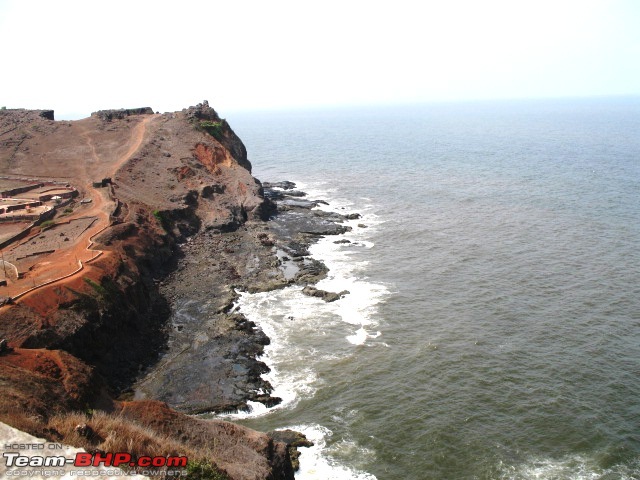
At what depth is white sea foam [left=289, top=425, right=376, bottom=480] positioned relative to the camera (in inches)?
1138

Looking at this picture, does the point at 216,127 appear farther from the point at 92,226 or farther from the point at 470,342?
the point at 470,342

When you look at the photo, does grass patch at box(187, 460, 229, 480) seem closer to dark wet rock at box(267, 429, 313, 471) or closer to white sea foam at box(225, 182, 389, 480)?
white sea foam at box(225, 182, 389, 480)

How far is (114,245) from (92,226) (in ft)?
19.8

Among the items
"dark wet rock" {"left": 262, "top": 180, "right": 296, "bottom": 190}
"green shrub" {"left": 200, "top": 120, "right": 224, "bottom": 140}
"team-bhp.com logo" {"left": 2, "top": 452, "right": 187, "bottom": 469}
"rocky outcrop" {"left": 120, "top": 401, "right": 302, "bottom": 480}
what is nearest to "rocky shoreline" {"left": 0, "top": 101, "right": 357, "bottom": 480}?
"rocky outcrop" {"left": 120, "top": 401, "right": 302, "bottom": 480}

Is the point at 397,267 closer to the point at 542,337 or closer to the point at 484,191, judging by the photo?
the point at 542,337

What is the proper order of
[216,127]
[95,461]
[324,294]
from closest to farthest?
[95,461] < [324,294] < [216,127]

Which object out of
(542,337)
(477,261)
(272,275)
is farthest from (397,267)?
(542,337)

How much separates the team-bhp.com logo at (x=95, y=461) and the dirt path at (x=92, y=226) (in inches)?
918

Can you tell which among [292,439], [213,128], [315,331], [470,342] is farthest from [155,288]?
[213,128]

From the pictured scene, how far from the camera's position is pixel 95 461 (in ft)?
56.0

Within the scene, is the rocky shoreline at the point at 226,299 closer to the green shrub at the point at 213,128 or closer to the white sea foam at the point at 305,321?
the white sea foam at the point at 305,321

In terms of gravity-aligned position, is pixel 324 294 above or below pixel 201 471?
below

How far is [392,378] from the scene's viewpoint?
3819cm

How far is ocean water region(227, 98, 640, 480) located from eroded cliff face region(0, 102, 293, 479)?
21.3ft
